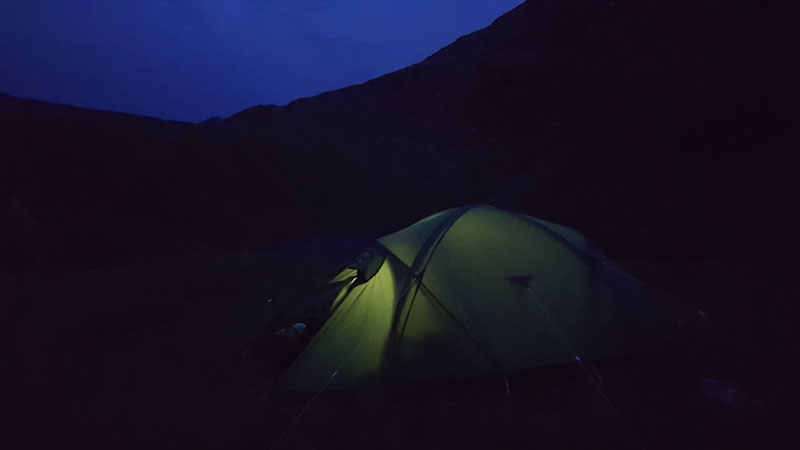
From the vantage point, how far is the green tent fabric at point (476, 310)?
4.70m

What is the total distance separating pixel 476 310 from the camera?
479cm

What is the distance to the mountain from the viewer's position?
32.9 ft

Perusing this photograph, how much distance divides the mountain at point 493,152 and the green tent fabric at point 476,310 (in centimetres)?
437

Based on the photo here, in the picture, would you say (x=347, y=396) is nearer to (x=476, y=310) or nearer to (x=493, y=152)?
(x=476, y=310)

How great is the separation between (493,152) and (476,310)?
1167 cm

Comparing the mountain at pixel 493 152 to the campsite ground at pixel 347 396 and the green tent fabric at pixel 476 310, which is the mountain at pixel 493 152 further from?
the green tent fabric at pixel 476 310

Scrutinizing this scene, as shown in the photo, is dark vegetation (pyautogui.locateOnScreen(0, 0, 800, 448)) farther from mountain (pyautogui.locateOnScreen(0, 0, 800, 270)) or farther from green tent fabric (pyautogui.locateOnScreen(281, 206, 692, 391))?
green tent fabric (pyautogui.locateOnScreen(281, 206, 692, 391))

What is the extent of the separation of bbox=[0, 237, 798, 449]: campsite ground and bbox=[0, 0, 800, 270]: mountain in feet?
11.1

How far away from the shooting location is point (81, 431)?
14.4 ft

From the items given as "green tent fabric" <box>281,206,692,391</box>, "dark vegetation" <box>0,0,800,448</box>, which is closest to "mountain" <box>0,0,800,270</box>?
"dark vegetation" <box>0,0,800,448</box>

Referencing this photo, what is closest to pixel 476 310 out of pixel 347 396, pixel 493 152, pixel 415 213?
pixel 347 396

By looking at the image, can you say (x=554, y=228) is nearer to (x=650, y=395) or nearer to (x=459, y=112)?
(x=650, y=395)

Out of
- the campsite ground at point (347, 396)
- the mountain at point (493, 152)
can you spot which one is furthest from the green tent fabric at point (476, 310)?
the mountain at point (493, 152)

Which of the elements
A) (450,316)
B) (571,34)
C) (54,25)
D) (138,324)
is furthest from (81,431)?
(54,25)
